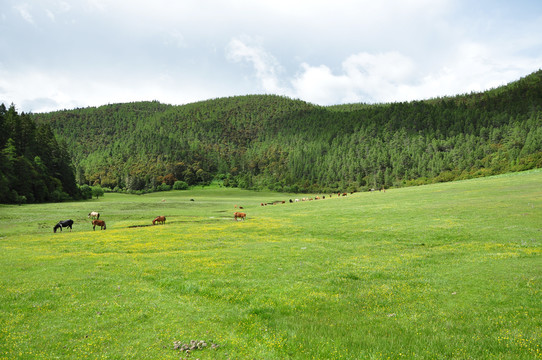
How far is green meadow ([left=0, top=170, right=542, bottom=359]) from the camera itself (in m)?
8.99

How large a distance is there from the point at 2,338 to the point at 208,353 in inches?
281

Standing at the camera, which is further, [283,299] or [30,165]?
[30,165]

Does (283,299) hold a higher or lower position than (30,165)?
lower

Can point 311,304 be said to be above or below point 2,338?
below

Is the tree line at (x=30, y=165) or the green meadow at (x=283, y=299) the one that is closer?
the green meadow at (x=283, y=299)

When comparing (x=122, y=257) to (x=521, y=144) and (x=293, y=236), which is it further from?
(x=521, y=144)

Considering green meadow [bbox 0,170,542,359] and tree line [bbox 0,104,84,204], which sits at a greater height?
tree line [bbox 0,104,84,204]

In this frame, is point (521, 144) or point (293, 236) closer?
point (293, 236)

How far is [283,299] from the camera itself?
42.8 feet

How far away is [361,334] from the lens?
32.0 feet

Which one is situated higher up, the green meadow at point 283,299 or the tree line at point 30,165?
the tree line at point 30,165

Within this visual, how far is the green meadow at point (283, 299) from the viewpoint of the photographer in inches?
354

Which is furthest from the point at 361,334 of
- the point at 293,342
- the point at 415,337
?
the point at 293,342

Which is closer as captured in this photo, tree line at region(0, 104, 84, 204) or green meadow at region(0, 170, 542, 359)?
green meadow at region(0, 170, 542, 359)
